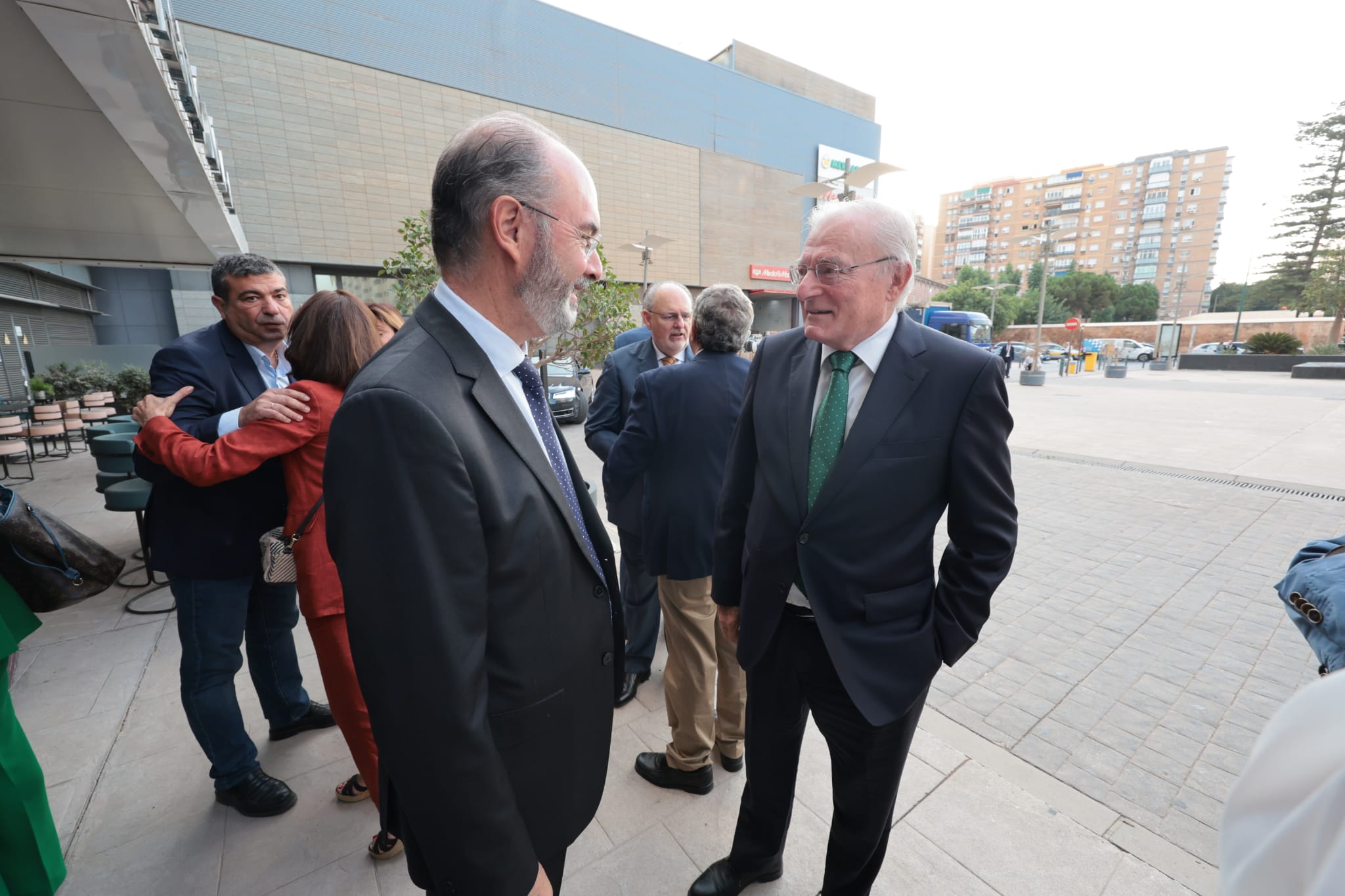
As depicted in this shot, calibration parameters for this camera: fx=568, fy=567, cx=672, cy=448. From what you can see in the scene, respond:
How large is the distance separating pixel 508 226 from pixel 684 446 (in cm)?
157

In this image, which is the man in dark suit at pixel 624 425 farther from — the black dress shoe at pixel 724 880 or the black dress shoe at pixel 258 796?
the black dress shoe at pixel 258 796

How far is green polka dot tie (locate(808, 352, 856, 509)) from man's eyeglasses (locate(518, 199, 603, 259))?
87 cm

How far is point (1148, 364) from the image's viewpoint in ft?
115

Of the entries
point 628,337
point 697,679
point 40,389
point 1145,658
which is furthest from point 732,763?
point 40,389

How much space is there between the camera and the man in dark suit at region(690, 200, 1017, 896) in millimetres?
1649

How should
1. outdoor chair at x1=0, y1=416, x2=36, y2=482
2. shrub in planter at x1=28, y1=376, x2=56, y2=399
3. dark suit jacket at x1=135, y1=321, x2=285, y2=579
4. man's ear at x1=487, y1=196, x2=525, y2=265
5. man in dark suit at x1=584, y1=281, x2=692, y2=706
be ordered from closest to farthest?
man's ear at x1=487, y1=196, x2=525, y2=265, dark suit jacket at x1=135, y1=321, x2=285, y2=579, man in dark suit at x1=584, y1=281, x2=692, y2=706, outdoor chair at x1=0, y1=416, x2=36, y2=482, shrub in planter at x1=28, y1=376, x2=56, y2=399

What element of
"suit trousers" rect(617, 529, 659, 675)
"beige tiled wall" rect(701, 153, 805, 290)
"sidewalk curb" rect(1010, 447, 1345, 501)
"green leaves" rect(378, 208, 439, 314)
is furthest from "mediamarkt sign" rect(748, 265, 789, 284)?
"suit trousers" rect(617, 529, 659, 675)

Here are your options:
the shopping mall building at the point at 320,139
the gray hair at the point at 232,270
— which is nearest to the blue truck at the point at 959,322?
the shopping mall building at the point at 320,139

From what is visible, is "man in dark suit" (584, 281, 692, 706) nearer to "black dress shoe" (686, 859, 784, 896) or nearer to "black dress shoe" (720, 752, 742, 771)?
"black dress shoe" (720, 752, 742, 771)

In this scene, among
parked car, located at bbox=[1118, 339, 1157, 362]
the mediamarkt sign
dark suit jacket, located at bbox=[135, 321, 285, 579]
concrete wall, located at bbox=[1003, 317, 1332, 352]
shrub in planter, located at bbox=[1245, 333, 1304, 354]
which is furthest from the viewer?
concrete wall, located at bbox=[1003, 317, 1332, 352]

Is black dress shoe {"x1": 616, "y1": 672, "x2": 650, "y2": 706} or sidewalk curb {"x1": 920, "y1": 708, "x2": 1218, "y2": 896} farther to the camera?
black dress shoe {"x1": 616, "y1": 672, "x2": 650, "y2": 706}

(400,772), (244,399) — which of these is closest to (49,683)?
(244,399)

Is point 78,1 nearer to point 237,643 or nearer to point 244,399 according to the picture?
point 244,399

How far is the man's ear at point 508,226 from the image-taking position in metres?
1.16
